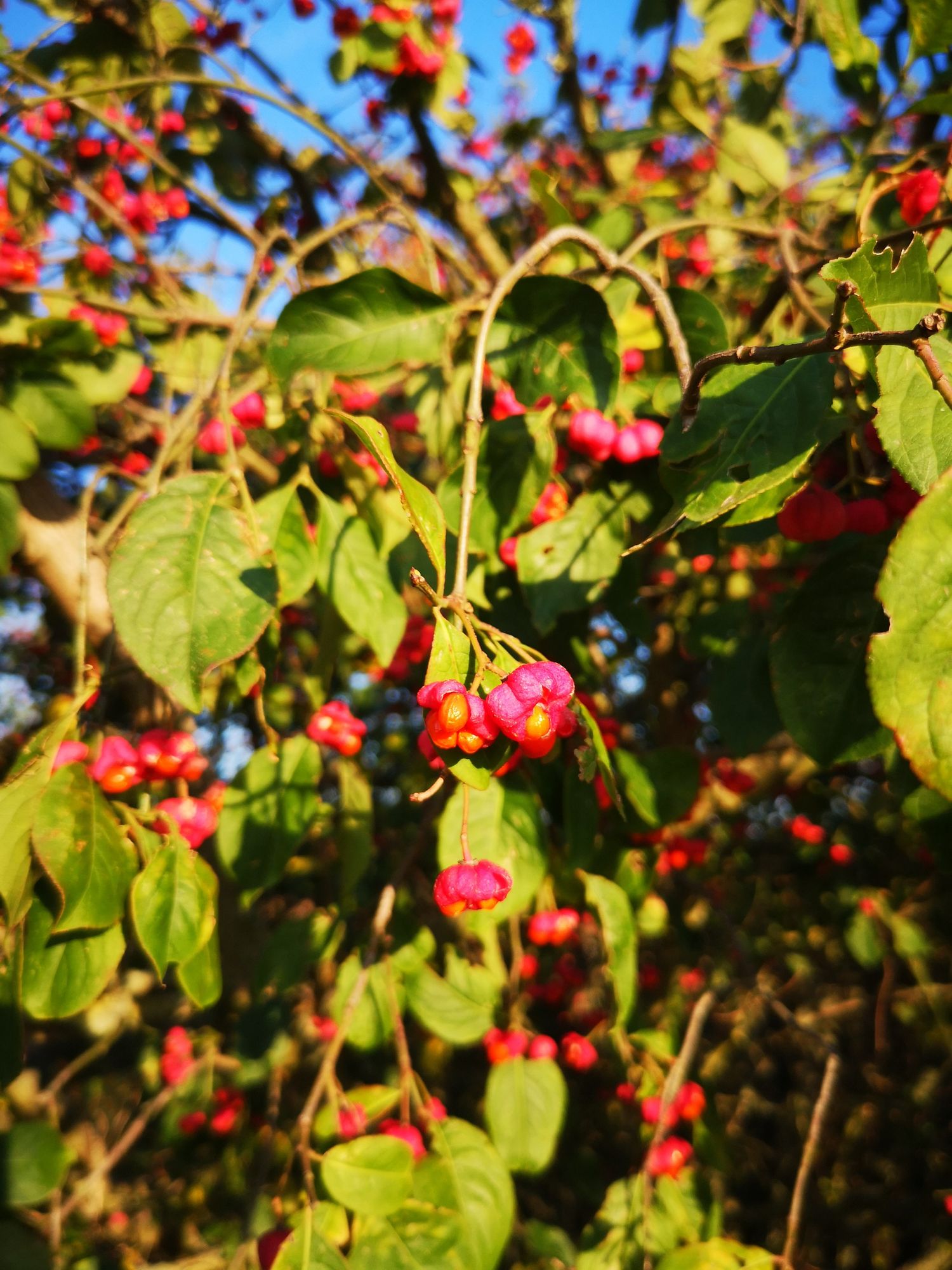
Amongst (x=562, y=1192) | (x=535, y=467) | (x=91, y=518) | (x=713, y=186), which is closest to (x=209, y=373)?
(x=91, y=518)

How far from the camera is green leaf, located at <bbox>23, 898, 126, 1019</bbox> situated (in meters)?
0.97

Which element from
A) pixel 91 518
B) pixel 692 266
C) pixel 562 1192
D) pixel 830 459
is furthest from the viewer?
pixel 562 1192

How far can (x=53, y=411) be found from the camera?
155cm

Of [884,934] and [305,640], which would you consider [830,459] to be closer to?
[305,640]

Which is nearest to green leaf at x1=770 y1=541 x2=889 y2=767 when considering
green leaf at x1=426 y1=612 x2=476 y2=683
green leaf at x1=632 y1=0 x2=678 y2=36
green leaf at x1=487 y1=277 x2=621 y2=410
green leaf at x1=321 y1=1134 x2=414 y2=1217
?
green leaf at x1=487 y1=277 x2=621 y2=410

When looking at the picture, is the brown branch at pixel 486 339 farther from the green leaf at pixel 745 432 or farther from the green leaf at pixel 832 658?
the green leaf at pixel 832 658

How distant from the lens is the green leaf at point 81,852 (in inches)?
35.2

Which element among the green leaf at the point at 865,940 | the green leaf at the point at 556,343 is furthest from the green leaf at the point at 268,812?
the green leaf at the point at 865,940

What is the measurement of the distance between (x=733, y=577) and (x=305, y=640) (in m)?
1.40

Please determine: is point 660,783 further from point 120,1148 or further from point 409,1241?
point 120,1148

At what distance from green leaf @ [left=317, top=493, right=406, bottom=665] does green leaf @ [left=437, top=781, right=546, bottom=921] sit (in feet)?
0.91

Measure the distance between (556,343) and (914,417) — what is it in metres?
0.55

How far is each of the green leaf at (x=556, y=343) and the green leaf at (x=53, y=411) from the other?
2.91 feet

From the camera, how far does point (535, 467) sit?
116 cm
